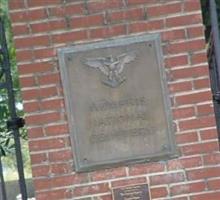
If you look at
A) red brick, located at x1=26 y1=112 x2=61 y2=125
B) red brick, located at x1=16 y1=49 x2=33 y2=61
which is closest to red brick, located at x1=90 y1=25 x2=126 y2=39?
red brick, located at x1=16 y1=49 x2=33 y2=61

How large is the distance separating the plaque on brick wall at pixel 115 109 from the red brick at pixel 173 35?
0.06 meters

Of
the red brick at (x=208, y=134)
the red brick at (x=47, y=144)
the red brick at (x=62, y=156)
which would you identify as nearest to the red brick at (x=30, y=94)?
the red brick at (x=47, y=144)

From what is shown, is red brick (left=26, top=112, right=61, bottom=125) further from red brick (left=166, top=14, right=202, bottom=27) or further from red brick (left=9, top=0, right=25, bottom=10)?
red brick (left=166, top=14, right=202, bottom=27)

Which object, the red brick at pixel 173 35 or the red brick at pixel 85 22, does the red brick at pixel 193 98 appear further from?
the red brick at pixel 85 22

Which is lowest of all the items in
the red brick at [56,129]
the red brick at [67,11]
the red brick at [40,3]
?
the red brick at [56,129]

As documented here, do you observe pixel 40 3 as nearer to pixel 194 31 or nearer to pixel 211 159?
pixel 194 31

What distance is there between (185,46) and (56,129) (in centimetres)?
99

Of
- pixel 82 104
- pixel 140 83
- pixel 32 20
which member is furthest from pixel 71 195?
pixel 32 20

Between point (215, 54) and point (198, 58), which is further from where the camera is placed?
point (215, 54)

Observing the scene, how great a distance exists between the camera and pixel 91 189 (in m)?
3.99

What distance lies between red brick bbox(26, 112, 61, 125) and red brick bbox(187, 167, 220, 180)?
3.04 ft

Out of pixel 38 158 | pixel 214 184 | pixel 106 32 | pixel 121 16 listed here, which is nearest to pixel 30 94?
pixel 38 158

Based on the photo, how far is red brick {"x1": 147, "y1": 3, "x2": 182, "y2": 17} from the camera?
13.2 feet

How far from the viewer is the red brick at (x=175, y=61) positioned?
4.01 metres
